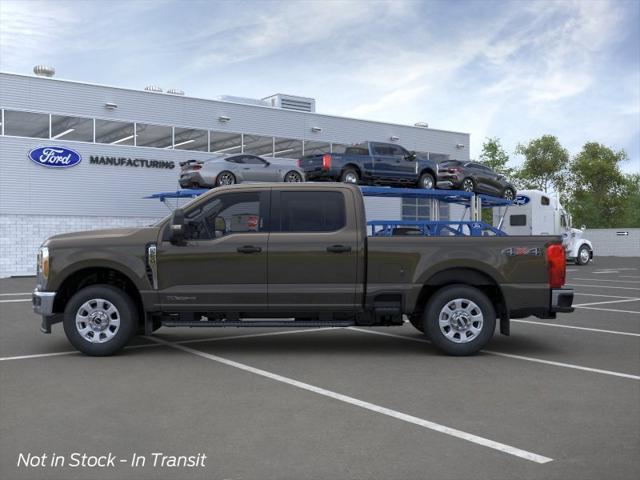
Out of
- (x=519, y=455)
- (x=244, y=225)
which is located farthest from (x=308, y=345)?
(x=519, y=455)

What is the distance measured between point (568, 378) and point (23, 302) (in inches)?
502

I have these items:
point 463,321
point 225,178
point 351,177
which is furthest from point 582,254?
point 463,321

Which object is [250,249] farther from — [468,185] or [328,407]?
[468,185]

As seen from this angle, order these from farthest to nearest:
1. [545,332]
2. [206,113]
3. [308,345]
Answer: [206,113] → [545,332] → [308,345]

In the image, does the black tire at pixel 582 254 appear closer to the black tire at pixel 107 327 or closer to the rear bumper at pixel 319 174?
the rear bumper at pixel 319 174

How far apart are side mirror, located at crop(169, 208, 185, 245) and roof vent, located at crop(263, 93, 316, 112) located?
93.3 ft

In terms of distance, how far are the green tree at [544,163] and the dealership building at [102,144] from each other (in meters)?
44.0

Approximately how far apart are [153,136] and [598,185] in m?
55.1

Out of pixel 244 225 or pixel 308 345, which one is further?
pixel 308 345

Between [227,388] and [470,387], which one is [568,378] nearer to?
[470,387]

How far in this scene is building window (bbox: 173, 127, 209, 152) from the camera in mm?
31922

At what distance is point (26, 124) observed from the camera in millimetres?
28172

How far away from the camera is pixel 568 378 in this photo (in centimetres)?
715

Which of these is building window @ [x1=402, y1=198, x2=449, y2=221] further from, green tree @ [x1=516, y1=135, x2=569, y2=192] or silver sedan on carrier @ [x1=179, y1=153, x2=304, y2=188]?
green tree @ [x1=516, y1=135, x2=569, y2=192]
